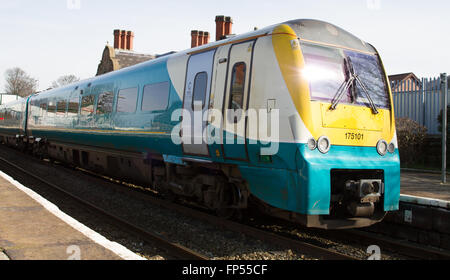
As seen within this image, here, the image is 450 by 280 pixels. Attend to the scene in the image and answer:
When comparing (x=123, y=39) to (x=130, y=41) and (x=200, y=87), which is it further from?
(x=200, y=87)

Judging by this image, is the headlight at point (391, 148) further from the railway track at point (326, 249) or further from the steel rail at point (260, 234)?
the steel rail at point (260, 234)

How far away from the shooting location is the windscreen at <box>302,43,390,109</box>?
5824 millimetres

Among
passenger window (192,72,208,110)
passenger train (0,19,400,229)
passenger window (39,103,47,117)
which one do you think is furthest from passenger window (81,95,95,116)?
passenger window (192,72,208,110)

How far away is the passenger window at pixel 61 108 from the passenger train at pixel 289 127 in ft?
25.6

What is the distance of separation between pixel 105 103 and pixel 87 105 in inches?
65.2

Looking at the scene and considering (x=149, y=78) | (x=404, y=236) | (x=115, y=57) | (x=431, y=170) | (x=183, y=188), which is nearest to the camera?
(x=404, y=236)

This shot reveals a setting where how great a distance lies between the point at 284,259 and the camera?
554 cm

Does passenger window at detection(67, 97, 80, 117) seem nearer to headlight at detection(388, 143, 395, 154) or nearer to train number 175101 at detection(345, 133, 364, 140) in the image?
train number 175101 at detection(345, 133, 364, 140)

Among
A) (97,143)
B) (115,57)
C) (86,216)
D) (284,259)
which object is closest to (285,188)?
(284,259)

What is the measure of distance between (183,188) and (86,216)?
2.11 metres

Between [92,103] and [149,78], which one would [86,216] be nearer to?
[149,78]

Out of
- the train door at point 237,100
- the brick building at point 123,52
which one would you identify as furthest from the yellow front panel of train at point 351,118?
the brick building at point 123,52

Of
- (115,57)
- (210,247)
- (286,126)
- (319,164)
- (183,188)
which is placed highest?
(115,57)

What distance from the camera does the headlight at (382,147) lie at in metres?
6.18
